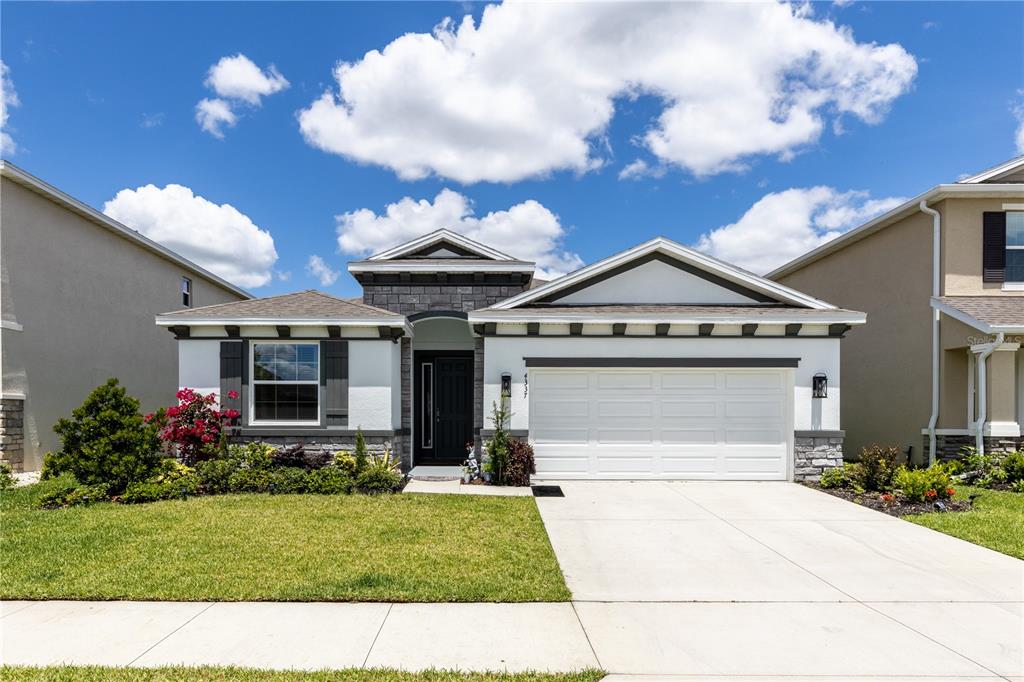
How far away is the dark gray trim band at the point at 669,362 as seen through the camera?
10.9m

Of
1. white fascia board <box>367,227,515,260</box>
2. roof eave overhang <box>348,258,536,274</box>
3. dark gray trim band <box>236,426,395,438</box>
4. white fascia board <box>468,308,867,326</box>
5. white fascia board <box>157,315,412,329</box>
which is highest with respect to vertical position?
white fascia board <box>367,227,515,260</box>

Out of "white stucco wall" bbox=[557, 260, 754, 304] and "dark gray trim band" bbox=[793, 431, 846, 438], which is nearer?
"dark gray trim band" bbox=[793, 431, 846, 438]

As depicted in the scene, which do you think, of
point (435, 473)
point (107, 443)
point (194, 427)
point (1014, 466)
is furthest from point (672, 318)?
point (107, 443)

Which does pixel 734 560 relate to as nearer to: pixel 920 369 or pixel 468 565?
pixel 468 565

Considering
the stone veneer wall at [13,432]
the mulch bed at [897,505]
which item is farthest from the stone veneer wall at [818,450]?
the stone veneer wall at [13,432]

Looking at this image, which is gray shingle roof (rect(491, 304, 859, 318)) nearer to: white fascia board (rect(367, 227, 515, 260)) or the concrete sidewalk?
white fascia board (rect(367, 227, 515, 260))

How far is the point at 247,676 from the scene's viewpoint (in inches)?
143

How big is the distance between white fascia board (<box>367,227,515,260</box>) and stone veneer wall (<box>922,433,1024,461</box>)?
10.3m

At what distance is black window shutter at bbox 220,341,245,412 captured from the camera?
1095 centimetres

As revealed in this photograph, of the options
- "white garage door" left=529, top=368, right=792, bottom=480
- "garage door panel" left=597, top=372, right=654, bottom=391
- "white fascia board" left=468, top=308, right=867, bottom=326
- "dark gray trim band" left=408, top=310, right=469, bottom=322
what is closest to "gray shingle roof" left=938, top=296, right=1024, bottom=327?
"white fascia board" left=468, top=308, right=867, bottom=326

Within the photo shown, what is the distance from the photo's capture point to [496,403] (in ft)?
35.9

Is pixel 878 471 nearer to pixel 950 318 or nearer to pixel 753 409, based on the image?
pixel 753 409

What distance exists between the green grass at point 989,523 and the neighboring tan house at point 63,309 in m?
17.3

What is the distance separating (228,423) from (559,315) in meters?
6.84
